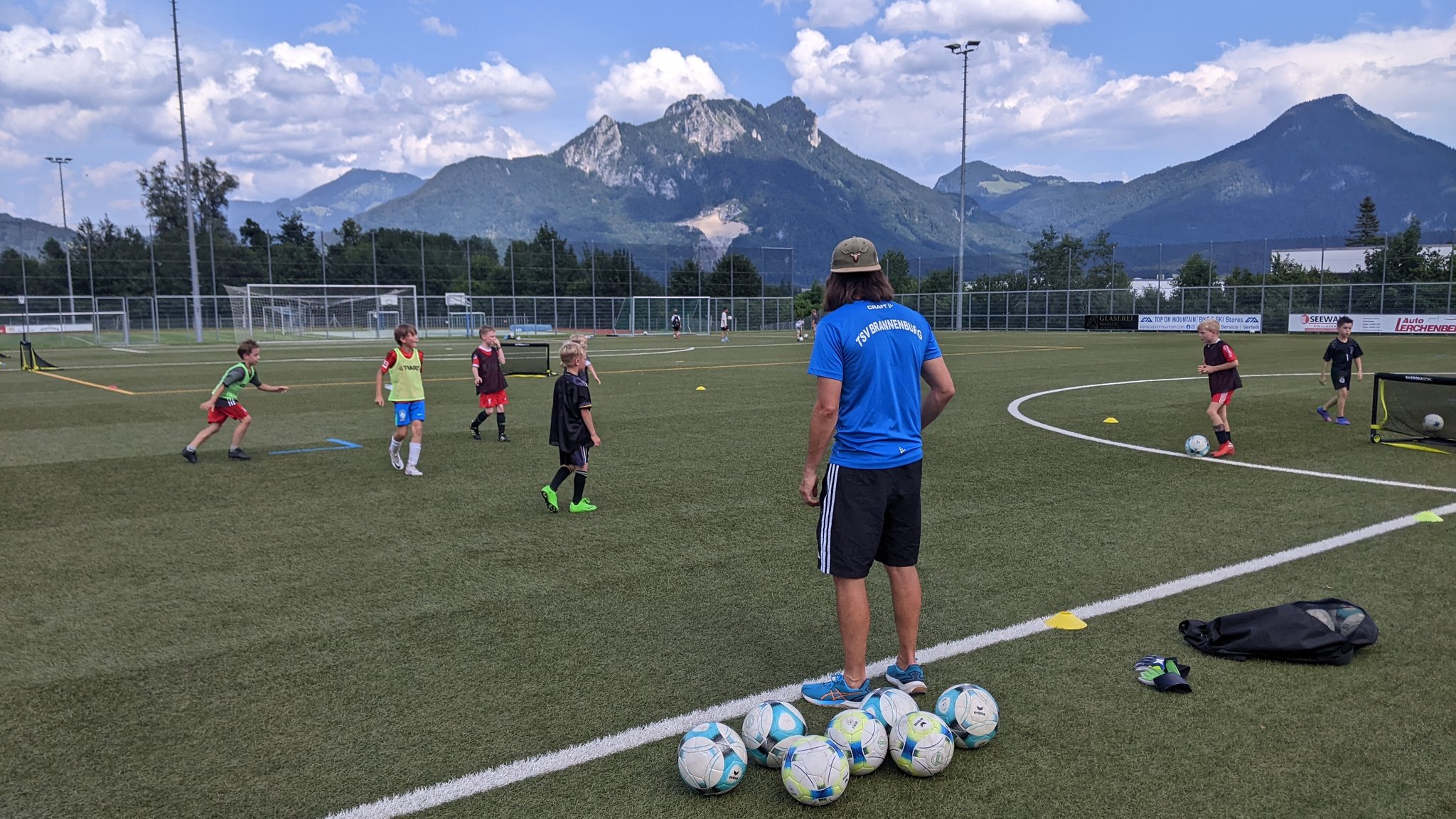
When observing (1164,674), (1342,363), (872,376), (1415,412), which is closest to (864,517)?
(872,376)

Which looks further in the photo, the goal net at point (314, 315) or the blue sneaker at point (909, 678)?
the goal net at point (314, 315)

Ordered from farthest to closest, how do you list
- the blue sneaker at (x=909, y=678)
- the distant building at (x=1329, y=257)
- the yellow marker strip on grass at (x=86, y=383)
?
1. the distant building at (x=1329, y=257)
2. the yellow marker strip on grass at (x=86, y=383)
3. the blue sneaker at (x=909, y=678)

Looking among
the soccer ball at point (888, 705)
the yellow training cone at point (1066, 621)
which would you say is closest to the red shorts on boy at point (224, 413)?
the soccer ball at point (888, 705)

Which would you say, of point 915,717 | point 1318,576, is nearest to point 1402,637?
point 1318,576

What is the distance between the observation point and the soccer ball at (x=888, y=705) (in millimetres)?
3572

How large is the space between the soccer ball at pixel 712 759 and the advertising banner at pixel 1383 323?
45.8 m

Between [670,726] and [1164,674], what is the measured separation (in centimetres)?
244

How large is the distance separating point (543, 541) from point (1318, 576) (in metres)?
5.68

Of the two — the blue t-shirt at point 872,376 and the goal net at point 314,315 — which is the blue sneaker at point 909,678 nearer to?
the blue t-shirt at point 872,376

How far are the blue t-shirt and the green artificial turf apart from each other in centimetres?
129

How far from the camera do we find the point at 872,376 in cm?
381

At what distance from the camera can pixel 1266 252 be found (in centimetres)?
6412

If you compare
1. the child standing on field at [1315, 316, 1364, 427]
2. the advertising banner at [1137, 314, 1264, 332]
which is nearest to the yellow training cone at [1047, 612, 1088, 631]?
the child standing on field at [1315, 316, 1364, 427]

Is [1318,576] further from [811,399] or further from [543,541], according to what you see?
[811,399]
